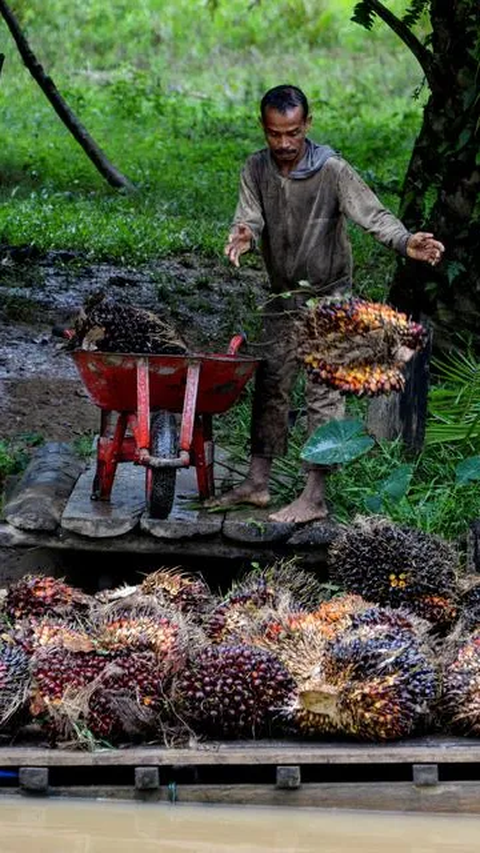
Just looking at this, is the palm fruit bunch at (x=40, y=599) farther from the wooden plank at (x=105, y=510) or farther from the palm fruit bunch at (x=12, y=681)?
the wooden plank at (x=105, y=510)

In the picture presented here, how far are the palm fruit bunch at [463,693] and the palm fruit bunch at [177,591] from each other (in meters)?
1.12

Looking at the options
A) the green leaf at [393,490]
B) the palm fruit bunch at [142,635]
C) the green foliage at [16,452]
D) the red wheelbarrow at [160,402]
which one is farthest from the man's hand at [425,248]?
the green foliage at [16,452]

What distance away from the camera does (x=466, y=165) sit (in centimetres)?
987

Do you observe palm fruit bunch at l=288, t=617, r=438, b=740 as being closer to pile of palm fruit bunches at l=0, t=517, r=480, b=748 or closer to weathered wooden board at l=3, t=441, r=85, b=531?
pile of palm fruit bunches at l=0, t=517, r=480, b=748

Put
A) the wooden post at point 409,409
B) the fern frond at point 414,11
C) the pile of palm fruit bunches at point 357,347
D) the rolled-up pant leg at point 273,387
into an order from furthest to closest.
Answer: the fern frond at point 414,11, the wooden post at point 409,409, the rolled-up pant leg at point 273,387, the pile of palm fruit bunches at point 357,347

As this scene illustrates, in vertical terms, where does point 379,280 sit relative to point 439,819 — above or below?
above

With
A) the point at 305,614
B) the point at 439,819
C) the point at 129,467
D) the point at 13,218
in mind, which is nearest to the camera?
the point at 439,819

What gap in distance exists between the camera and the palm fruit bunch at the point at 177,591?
21.9 ft

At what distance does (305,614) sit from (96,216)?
28.6ft

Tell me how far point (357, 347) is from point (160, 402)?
950 millimetres

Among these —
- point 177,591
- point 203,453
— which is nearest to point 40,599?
point 177,591

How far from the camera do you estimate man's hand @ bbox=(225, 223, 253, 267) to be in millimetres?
7223

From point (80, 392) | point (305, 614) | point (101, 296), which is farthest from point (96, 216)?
point (305, 614)

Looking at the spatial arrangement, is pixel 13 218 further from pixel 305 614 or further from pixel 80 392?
pixel 305 614
